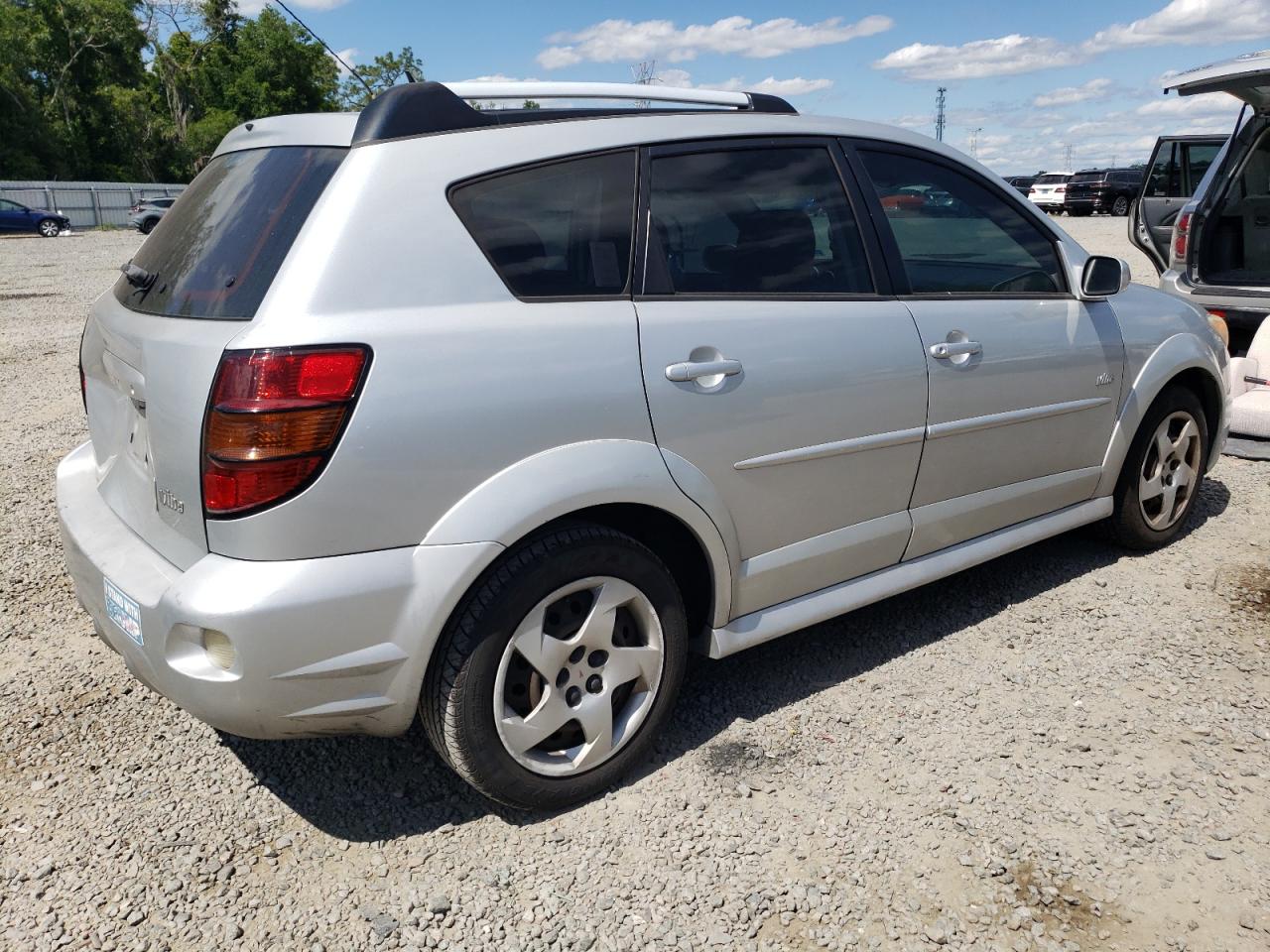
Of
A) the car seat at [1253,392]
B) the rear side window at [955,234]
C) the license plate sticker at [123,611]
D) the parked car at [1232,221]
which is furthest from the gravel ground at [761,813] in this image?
the parked car at [1232,221]

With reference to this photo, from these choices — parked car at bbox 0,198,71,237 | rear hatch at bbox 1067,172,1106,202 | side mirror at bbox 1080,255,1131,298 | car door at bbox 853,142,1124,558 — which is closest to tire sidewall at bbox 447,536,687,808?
car door at bbox 853,142,1124,558

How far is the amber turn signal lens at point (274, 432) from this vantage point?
2.22 metres

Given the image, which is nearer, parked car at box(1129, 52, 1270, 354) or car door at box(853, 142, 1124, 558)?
car door at box(853, 142, 1124, 558)

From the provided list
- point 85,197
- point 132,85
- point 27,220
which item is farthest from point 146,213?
point 132,85

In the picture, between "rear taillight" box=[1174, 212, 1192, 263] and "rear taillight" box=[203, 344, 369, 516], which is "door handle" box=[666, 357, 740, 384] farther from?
"rear taillight" box=[1174, 212, 1192, 263]

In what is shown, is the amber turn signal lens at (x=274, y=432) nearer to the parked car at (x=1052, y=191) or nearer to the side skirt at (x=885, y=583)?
the side skirt at (x=885, y=583)

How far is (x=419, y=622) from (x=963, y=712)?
1834mm

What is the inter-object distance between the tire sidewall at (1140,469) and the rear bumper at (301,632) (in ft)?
10.2

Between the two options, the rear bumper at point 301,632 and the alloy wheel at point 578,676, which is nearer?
the rear bumper at point 301,632

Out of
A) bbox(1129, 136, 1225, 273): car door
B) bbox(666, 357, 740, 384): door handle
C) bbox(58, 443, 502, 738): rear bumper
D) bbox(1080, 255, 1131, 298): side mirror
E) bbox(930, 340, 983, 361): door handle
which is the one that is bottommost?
bbox(58, 443, 502, 738): rear bumper

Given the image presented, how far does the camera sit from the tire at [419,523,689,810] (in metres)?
2.49

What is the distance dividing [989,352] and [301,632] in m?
2.44

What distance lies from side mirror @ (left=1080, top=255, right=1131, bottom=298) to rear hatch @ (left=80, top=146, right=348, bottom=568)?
2.78 m

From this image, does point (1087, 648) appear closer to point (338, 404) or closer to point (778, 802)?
point (778, 802)
